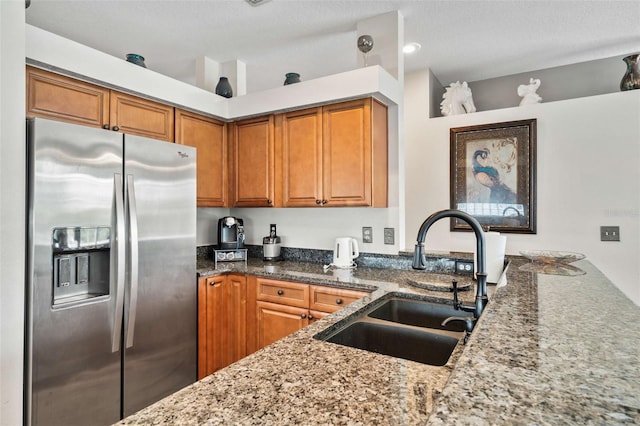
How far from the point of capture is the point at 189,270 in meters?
2.26

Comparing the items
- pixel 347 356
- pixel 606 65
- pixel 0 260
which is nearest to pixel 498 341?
pixel 347 356

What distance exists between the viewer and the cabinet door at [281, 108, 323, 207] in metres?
2.57

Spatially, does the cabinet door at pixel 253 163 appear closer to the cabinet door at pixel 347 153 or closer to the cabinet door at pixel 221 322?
the cabinet door at pixel 347 153

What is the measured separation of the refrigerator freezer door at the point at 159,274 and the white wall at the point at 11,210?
45cm

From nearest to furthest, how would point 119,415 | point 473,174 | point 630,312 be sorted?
point 630,312
point 119,415
point 473,174

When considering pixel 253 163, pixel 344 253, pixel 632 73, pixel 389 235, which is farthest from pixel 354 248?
pixel 632 73

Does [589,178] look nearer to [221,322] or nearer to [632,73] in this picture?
[632,73]

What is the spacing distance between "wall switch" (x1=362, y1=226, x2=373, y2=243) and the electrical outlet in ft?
2.16

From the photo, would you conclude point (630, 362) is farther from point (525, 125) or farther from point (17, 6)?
point (525, 125)

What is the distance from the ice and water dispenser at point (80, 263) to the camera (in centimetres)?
164

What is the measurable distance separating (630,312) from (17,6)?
8.00 feet

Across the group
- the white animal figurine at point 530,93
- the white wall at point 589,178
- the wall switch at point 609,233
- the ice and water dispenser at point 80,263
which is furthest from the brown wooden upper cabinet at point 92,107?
the wall switch at point 609,233

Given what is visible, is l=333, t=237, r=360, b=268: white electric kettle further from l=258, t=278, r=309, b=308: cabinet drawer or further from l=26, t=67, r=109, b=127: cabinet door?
l=26, t=67, r=109, b=127: cabinet door

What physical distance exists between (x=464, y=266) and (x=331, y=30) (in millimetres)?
1921
